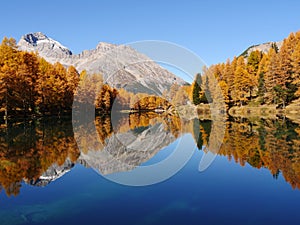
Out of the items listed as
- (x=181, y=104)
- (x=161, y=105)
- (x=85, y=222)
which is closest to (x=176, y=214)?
(x=85, y=222)

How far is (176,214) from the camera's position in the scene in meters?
5.80

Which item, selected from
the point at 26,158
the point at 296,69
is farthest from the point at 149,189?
the point at 296,69

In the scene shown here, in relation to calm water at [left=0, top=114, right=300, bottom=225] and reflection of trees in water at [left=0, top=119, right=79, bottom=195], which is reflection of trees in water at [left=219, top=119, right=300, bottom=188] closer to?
calm water at [left=0, top=114, right=300, bottom=225]

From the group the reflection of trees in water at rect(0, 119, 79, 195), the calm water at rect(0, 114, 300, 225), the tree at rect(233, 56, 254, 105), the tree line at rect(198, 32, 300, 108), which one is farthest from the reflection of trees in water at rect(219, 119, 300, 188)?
the tree at rect(233, 56, 254, 105)

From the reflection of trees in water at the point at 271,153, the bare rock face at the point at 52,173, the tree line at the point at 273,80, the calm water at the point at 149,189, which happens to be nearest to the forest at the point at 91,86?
the tree line at the point at 273,80

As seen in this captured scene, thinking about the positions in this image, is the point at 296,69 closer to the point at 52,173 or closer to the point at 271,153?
the point at 271,153

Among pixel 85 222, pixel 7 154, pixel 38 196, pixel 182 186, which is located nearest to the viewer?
pixel 85 222

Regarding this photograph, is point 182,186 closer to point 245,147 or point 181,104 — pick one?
point 245,147

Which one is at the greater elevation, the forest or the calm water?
the forest

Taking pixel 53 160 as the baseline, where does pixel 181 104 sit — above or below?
above

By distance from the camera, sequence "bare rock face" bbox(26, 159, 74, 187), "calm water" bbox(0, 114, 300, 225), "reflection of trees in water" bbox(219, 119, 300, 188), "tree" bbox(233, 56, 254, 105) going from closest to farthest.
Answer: "calm water" bbox(0, 114, 300, 225), "bare rock face" bbox(26, 159, 74, 187), "reflection of trees in water" bbox(219, 119, 300, 188), "tree" bbox(233, 56, 254, 105)

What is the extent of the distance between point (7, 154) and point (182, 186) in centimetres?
789

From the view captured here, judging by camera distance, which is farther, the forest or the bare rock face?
the forest

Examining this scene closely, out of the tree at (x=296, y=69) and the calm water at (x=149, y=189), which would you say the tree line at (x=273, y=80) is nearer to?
the tree at (x=296, y=69)
